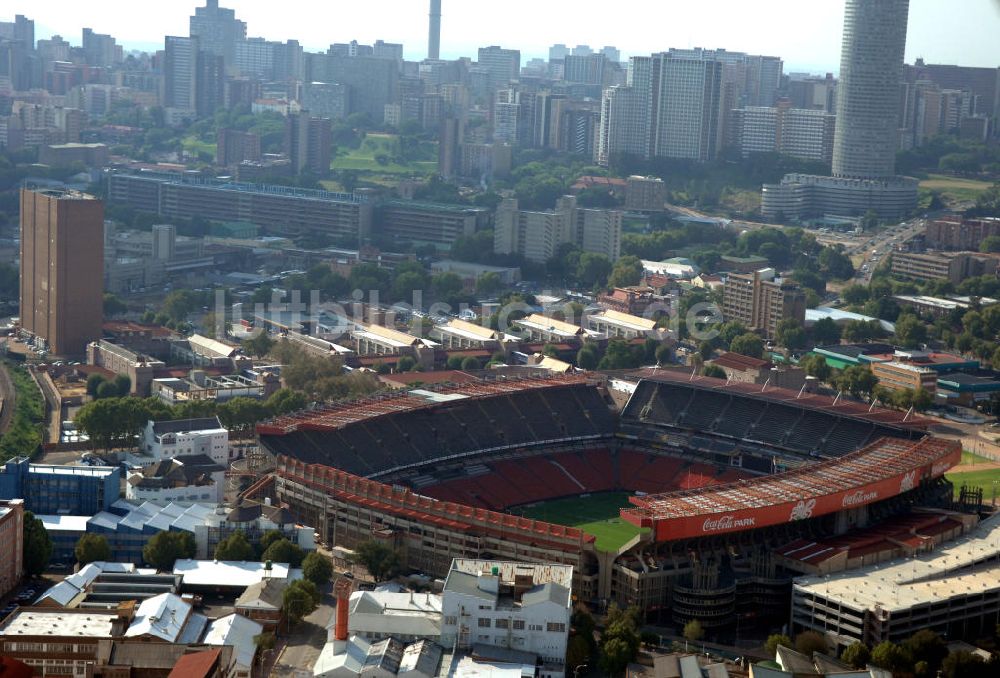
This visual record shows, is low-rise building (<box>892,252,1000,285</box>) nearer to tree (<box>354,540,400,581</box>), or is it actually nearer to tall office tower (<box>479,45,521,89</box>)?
tree (<box>354,540,400,581</box>)

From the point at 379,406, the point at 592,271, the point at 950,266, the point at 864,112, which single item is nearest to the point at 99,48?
the point at 864,112

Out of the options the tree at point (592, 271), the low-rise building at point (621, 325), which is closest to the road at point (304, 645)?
the low-rise building at point (621, 325)

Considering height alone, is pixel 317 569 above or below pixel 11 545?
below

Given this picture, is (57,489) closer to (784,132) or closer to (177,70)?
(784,132)

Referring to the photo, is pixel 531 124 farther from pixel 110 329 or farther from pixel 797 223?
pixel 110 329

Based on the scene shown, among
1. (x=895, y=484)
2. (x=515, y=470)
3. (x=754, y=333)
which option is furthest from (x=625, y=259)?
(x=895, y=484)
